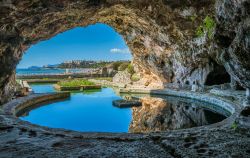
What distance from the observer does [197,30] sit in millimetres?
24828

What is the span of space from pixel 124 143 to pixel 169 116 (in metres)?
9.95

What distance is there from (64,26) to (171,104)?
621 inches

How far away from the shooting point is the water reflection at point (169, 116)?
14.5m

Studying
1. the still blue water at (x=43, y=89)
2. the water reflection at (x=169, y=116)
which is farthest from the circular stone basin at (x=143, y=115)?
the still blue water at (x=43, y=89)

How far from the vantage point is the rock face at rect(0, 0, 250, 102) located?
13.8 meters

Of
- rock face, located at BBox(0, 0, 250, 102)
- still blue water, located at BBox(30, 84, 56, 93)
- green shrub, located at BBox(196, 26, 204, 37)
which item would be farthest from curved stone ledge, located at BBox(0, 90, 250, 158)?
still blue water, located at BBox(30, 84, 56, 93)

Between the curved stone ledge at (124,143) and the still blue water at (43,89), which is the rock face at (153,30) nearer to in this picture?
the curved stone ledge at (124,143)

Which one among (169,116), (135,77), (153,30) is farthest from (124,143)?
(135,77)

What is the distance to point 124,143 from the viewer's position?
802cm

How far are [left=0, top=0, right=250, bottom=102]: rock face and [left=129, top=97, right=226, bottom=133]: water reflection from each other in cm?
315

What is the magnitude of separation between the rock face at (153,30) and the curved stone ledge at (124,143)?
3861 mm

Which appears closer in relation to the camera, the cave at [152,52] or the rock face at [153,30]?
Result: the cave at [152,52]

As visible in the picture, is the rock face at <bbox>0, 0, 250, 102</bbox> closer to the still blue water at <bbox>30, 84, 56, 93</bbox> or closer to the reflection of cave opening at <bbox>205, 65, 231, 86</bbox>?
the reflection of cave opening at <bbox>205, 65, 231, 86</bbox>

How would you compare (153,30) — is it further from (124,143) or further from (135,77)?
(124,143)
